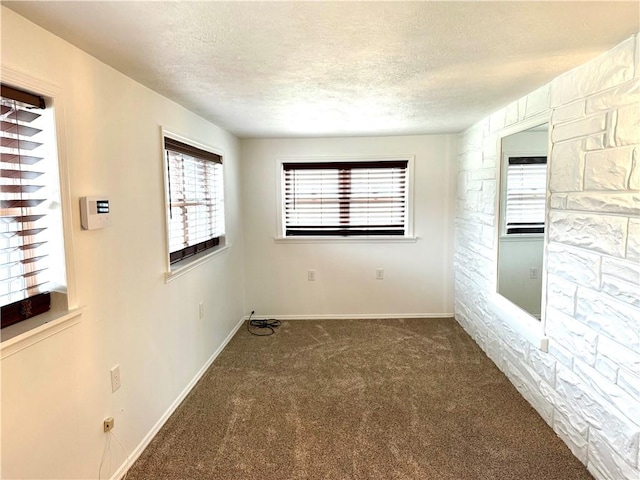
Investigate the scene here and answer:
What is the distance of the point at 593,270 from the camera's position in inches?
74.5

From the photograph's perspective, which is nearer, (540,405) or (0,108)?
(0,108)

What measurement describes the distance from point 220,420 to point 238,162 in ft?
9.11

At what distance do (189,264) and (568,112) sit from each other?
2696mm

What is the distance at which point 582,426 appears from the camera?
2.00 meters

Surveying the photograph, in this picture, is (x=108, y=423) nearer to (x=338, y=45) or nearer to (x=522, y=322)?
(x=338, y=45)

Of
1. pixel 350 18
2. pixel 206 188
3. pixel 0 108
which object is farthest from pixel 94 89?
pixel 206 188

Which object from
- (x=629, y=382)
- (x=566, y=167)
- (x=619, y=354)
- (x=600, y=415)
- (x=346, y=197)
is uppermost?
(x=566, y=167)

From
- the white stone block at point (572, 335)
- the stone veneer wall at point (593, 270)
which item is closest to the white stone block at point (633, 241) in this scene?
the stone veneer wall at point (593, 270)

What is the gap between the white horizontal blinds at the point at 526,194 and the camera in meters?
2.46

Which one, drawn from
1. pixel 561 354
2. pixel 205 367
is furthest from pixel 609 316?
pixel 205 367

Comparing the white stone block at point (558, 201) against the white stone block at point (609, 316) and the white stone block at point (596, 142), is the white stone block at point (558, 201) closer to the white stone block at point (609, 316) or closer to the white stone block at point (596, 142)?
the white stone block at point (596, 142)

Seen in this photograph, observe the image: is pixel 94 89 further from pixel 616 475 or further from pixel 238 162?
pixel 616 475

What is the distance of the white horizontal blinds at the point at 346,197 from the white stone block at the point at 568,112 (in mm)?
2150

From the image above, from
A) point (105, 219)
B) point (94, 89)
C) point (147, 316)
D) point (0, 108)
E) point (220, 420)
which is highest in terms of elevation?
point (94, 89)
